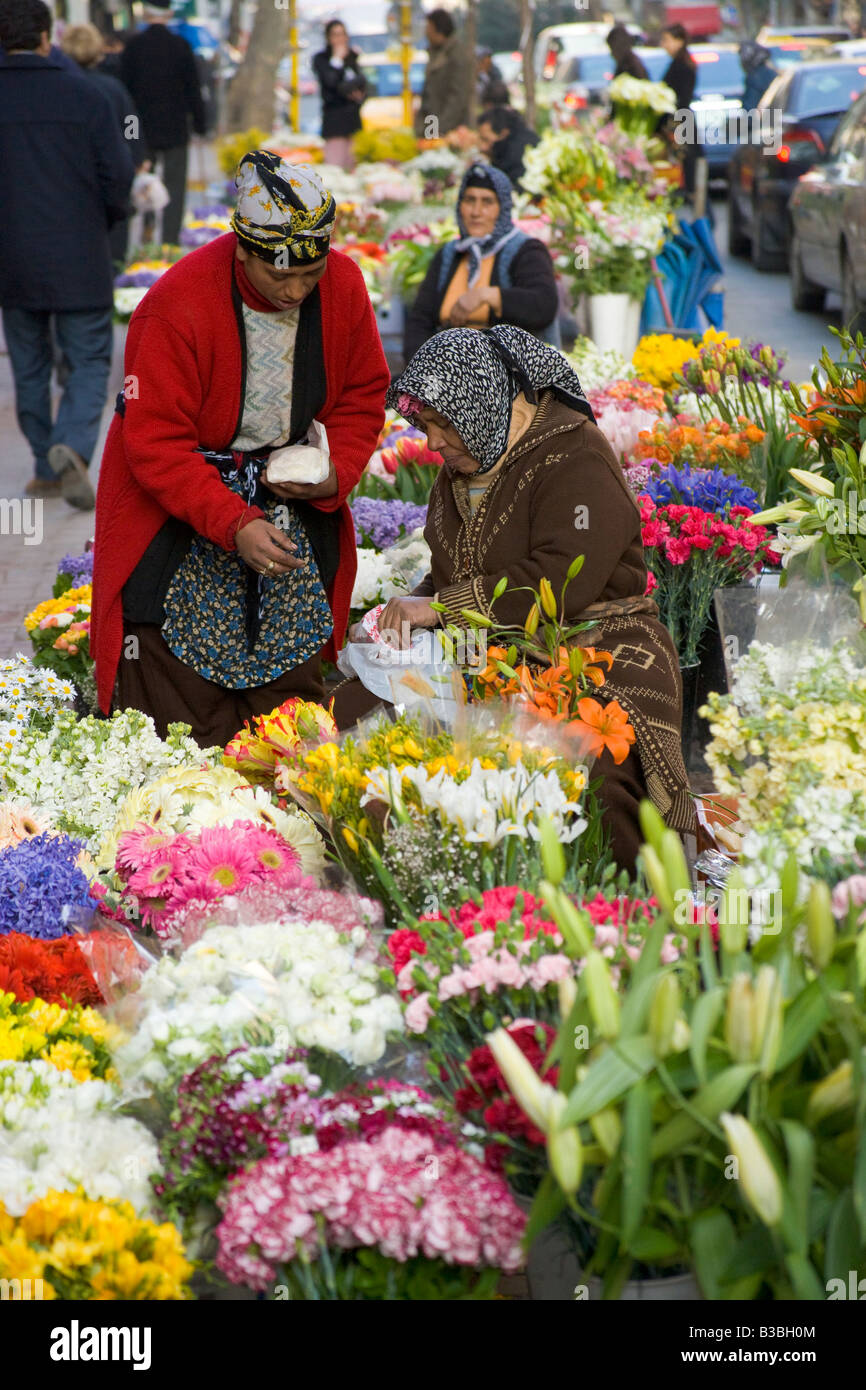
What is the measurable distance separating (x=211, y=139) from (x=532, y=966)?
1374 inches

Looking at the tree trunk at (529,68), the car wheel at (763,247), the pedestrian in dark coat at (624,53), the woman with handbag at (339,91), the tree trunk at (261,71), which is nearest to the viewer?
the pedestrian in dark coat at (624,53)

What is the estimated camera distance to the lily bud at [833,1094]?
1.60m

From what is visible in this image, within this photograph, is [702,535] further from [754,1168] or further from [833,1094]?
[754,1168]

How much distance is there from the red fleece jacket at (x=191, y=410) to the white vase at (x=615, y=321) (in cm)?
495

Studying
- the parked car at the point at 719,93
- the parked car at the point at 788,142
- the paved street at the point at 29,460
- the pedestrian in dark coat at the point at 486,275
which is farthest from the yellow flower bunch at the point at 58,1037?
the parked car at the point at 719,93

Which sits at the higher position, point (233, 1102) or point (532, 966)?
point (532, 966)

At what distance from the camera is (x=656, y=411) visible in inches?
219

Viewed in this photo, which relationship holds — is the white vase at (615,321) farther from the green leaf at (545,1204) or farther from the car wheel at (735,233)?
the car wheel at (735,233)

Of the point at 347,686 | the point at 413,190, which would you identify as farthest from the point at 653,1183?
the point at 413,190

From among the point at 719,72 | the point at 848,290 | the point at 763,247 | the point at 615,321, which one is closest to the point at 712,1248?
the point at 615,321

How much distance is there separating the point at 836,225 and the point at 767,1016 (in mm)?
10926

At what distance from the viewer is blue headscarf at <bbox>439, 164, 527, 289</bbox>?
6.89 metres

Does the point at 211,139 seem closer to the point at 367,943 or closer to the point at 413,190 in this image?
the point at 413,190

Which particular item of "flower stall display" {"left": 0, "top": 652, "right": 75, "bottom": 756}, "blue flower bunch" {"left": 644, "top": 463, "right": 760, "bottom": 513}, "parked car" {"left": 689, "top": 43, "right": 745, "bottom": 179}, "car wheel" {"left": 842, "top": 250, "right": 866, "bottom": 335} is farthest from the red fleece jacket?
"parked car" {"left": 689, "top": 43, "right": 745, "bottom": 179}
